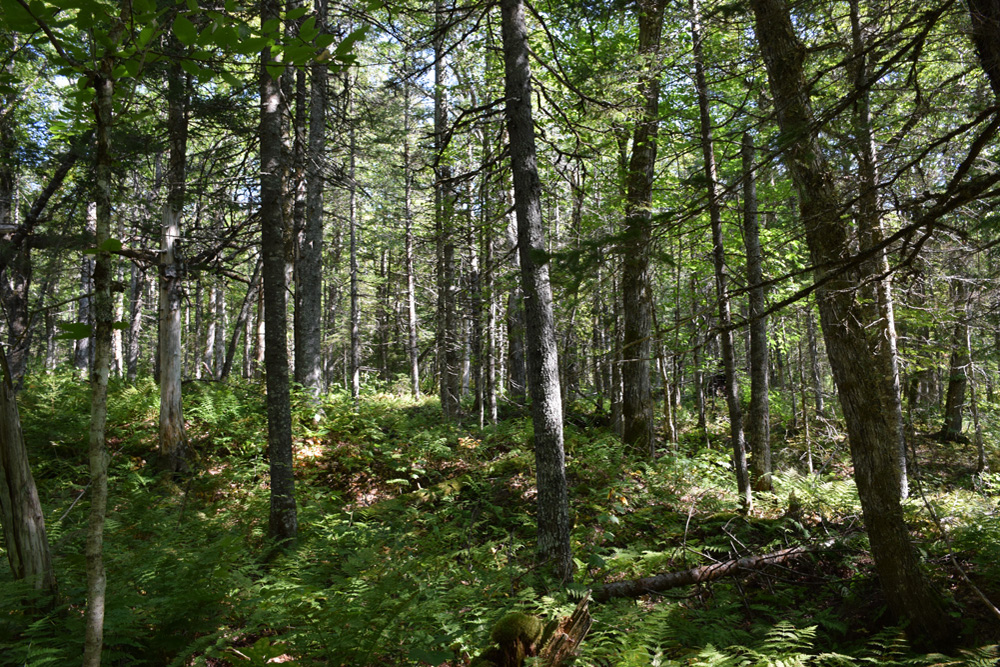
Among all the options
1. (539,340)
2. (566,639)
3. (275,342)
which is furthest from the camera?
(275,342)

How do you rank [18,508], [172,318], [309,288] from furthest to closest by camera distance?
[309,288] → [172,318] → [18,508]

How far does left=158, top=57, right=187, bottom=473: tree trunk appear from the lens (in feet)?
27.5

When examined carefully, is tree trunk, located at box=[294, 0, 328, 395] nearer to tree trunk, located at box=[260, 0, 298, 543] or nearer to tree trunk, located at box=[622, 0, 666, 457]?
tree trunk, located at box=[260, 0, 298, 543]

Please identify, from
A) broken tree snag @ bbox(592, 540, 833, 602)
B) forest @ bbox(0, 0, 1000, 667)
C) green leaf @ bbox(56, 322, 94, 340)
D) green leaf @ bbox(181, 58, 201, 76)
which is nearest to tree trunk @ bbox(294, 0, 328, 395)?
forest @ bbox(0, 0, 1000, 667)

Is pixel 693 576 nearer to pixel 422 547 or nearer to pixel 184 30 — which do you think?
pixel 422 547

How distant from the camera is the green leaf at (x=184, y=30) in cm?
200

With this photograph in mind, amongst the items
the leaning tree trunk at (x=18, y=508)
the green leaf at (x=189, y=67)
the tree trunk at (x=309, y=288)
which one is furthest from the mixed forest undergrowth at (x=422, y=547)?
the green leaf at (x=189, y=67)

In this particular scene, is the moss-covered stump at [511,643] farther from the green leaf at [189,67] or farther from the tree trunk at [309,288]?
the tree trunk at [309,288]

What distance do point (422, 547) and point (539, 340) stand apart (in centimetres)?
293

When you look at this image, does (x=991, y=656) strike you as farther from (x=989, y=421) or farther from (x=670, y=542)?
(x=989, y=421)

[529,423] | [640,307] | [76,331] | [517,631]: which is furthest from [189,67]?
[529,423]

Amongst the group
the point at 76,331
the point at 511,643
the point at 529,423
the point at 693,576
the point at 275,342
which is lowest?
the point at 693,576

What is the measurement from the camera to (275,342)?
19.8ft

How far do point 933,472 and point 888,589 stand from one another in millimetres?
11167
